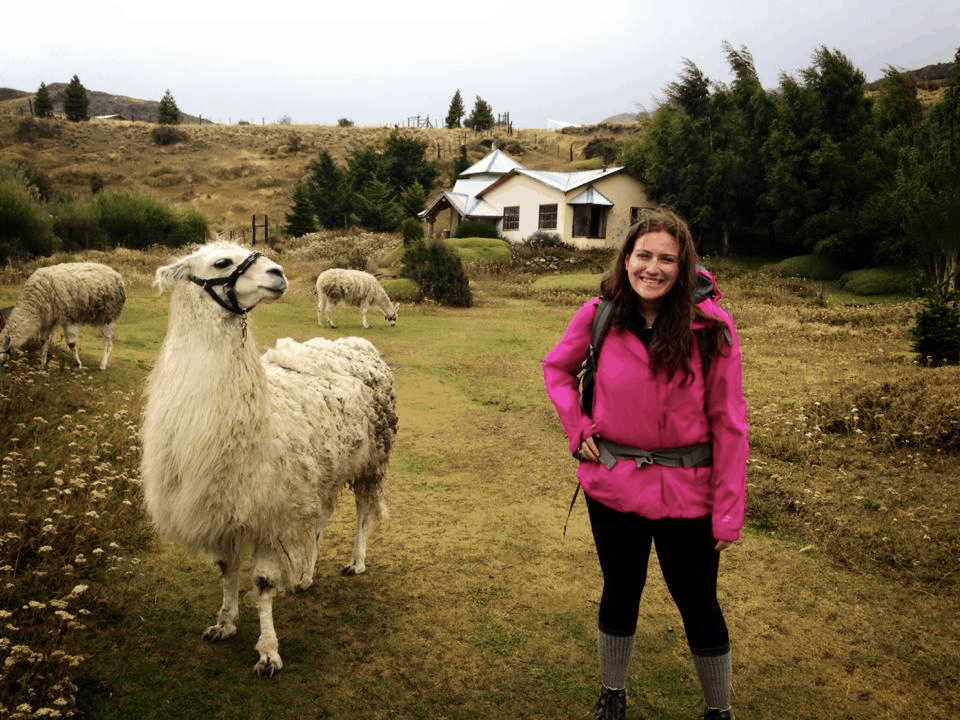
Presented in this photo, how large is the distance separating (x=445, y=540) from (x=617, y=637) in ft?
10.0

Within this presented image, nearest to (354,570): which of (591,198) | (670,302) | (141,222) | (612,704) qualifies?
(612,704)

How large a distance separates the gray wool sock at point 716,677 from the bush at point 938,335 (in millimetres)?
11297

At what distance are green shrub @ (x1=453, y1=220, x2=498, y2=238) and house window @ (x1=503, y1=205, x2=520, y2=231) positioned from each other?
2243 millimetres

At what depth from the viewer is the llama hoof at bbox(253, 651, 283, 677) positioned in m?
3.99

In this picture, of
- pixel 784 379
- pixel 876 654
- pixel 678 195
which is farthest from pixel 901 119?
pixel 876 654

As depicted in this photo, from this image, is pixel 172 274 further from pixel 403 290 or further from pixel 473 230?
pixel 473 230

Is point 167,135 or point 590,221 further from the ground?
point 167,135

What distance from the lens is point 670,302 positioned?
3.04 m

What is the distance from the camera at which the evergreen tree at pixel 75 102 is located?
6519cm

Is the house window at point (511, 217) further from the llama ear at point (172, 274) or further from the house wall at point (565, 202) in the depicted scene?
the llama ear at point (172, 274)

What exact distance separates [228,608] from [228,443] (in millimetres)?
1415

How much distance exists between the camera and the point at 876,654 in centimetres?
440

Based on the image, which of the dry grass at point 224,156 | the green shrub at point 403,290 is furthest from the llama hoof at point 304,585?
the dry grass at point 224,156

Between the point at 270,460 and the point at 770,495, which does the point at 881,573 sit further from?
the point at 270,460
